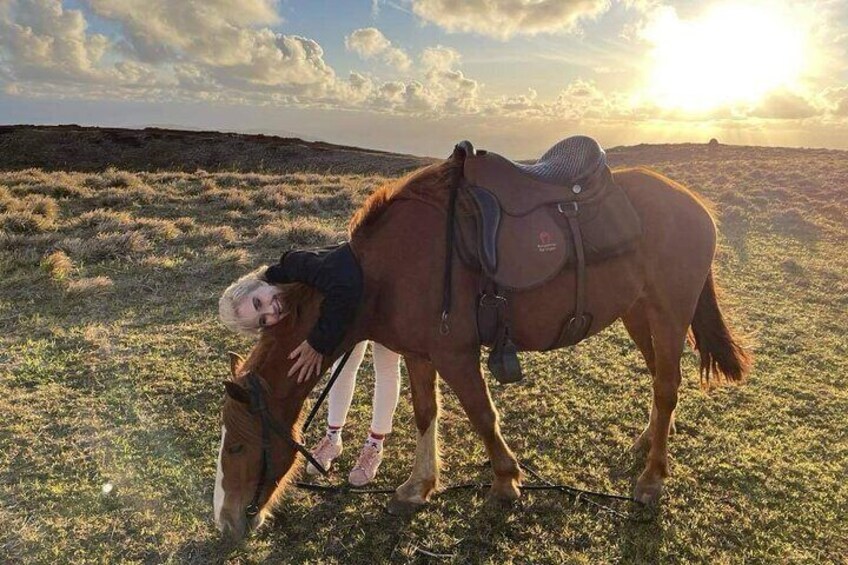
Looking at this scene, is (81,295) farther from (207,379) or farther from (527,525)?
(527,525)

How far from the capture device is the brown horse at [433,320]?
270cm

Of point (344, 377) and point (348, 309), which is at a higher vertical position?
point (348, 309)

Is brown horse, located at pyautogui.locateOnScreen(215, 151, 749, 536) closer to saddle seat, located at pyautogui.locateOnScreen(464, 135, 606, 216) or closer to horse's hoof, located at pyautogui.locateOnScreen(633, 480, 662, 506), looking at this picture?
horse's hoof, located at pyautogui.locateOnScreen(633, 480, 662, 506)

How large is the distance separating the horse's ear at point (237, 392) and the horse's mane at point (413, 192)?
0.99m

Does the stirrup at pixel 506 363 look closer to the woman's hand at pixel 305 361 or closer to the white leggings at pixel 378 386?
the white leggings at pixel 378 386

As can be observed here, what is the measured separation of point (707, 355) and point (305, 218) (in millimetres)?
9962

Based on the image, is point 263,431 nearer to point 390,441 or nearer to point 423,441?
point 423,441

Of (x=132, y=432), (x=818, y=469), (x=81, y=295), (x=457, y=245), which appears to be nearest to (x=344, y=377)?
(x=457, y=245)

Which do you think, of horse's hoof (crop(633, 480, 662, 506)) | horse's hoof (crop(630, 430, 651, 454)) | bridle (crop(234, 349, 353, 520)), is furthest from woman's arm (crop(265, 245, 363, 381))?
horse's hoof (crop(630, 430, 651, 454))

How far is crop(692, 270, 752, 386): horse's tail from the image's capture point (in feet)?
12.6

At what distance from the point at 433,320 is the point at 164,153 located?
119 feet

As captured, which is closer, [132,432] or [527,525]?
[527,525]

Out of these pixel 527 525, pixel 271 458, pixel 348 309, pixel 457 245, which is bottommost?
pixel 527 525

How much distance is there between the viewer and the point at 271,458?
273 cm
